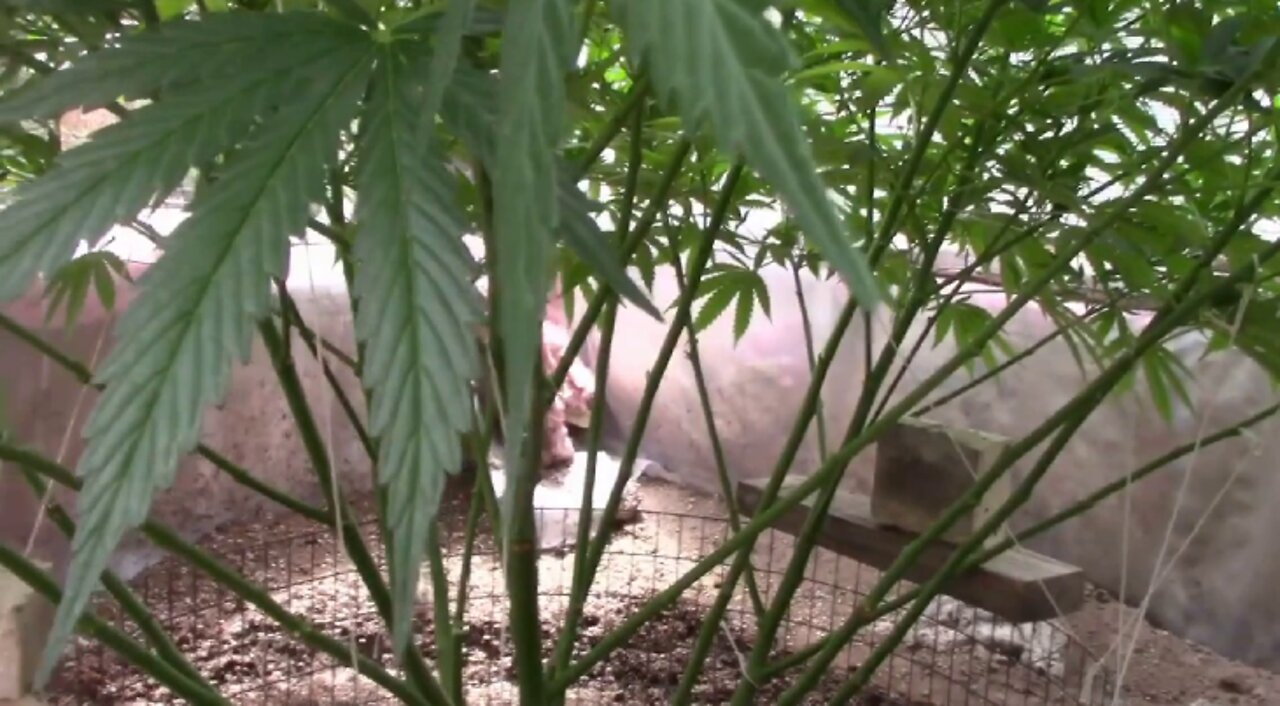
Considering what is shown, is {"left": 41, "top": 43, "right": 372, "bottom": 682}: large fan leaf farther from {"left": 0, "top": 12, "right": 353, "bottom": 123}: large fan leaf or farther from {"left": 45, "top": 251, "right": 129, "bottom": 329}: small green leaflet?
{"left": 45, "top": 251, "right": 129, "bottom": 329}: small green leaflet

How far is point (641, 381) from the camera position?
1963 millimetres

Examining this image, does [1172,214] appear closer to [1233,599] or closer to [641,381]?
[1233,599]

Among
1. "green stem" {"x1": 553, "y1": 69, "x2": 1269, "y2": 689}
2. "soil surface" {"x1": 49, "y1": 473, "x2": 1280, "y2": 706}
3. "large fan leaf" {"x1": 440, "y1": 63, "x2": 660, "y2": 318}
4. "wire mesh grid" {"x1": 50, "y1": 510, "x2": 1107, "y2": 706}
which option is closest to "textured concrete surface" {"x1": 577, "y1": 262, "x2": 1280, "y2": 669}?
"soil surface" {"x1": 49, "y1": 473, "x2": 1280, "y2": 706}

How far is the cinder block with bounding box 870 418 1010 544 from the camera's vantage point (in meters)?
0.88

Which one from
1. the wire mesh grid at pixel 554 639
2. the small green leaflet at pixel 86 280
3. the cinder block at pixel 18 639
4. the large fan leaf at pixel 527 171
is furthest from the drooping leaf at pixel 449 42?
the wire mesh grid at pixel 554 639

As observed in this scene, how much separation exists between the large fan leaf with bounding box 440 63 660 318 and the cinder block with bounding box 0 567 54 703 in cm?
63

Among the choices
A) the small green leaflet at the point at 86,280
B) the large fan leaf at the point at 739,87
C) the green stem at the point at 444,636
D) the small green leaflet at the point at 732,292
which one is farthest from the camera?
the small green leaflet at the point at 732,292

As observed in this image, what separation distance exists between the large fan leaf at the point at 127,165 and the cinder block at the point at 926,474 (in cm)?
73

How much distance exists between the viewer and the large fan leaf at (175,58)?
0.62 feet

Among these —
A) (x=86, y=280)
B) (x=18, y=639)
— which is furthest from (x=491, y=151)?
(x=18, y=639)

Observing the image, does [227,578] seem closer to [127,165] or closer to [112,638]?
[112,638]

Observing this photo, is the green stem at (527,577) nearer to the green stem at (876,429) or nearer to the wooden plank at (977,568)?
the green stem at (876,429)

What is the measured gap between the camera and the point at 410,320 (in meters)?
0.16

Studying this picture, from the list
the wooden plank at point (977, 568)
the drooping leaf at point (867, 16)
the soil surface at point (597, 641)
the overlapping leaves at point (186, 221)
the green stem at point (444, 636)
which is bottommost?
the soil surface at point (597, 641)
